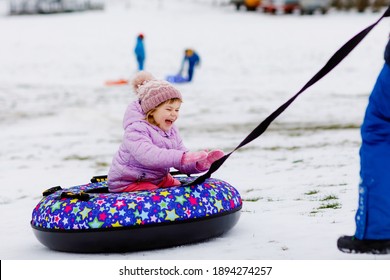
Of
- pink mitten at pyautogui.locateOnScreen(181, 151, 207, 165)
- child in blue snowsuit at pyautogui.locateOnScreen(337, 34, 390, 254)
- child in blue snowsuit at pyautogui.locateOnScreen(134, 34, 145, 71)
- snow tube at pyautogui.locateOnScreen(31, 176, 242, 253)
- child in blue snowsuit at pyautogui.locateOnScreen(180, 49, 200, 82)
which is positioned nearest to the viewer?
child in blue snowsuit at pyautogui.locateOnScreen(337, 34, 390, 254)

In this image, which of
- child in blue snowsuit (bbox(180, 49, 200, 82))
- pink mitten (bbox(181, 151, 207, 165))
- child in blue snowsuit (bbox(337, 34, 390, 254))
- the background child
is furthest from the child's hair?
child in blue snowsuit (bbox(180, 49, 200, 82))

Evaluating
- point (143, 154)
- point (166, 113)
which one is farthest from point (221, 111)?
point (143, 154)

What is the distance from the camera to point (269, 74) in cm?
2869

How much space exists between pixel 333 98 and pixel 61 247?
15784 mm

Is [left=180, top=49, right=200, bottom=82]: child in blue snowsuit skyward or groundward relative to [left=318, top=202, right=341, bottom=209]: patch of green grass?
groundward

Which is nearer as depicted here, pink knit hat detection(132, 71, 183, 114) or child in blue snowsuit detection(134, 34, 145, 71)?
pink knit hat detection(132, 71, 183, 114)

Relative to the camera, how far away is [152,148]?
5.55m

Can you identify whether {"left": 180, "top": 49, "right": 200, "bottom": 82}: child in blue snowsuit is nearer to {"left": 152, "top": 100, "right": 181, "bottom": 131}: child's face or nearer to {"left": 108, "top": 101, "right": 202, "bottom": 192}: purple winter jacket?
{"left": 108, "top": 101, "right": 202, "bottom": 192}: purple winter jacket

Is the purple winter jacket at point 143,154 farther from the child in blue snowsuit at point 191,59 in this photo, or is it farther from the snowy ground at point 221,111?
the child in blue snowsuit at point 191,59

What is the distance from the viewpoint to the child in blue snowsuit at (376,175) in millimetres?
4453

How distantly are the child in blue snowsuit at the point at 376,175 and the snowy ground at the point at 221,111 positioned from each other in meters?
0.14

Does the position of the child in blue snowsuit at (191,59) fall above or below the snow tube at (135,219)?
below

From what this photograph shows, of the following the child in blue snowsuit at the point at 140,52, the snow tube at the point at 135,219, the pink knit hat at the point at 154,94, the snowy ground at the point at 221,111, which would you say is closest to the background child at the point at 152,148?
the pink knit hat at the point at 154,94

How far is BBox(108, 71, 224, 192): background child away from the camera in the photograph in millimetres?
5551
